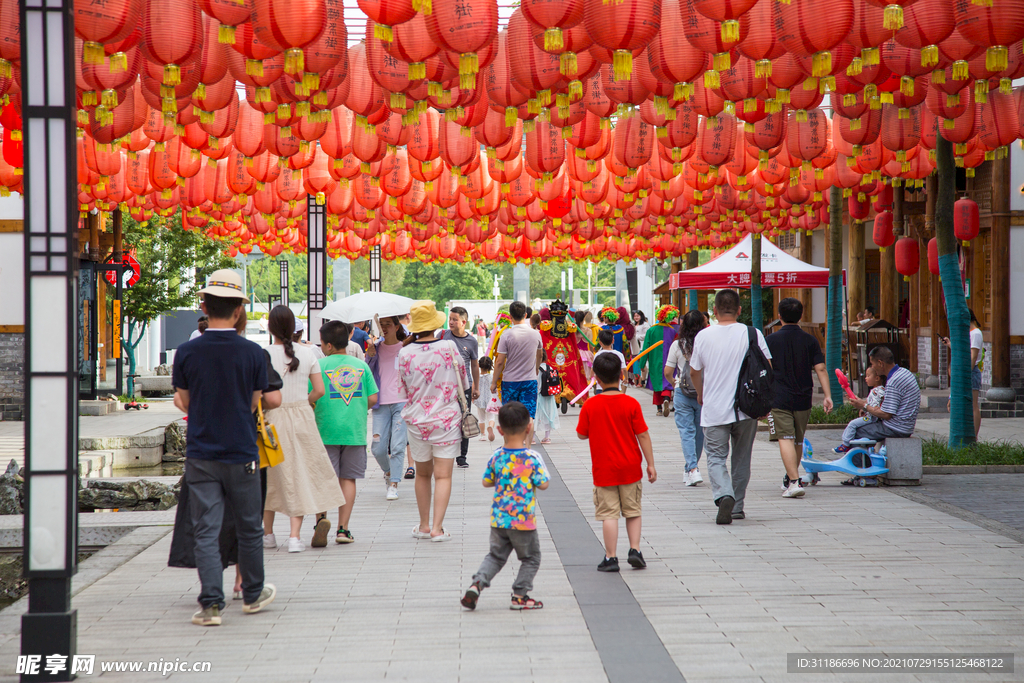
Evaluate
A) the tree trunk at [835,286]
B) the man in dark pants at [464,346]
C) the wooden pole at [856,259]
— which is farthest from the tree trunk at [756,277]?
the man in dark pants at [464,346]

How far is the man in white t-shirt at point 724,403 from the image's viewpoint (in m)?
7.77

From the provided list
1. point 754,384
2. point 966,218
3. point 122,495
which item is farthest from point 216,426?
point 966,218

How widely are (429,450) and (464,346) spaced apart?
385cm

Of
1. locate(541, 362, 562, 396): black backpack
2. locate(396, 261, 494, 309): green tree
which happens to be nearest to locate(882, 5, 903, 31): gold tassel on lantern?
locate(541, 362, 562, 396): black backpack

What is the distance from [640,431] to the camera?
20.1 ft

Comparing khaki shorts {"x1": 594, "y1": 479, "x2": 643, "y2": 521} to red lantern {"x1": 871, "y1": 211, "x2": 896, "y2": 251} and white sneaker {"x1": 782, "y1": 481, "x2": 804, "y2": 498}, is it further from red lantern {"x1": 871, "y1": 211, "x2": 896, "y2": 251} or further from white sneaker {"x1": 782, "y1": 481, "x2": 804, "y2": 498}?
red lantern {"x1": 871, "y1": 211, "x2": 896, "y2": 251}

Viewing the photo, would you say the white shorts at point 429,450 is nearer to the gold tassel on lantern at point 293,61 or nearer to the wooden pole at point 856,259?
the gold tassel on lantern at point 293,61

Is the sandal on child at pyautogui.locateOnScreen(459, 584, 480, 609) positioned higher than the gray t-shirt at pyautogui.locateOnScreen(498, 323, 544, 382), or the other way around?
the gray t-shirt at pyautogui.locateOnScreen(498, 323, 544, 382)

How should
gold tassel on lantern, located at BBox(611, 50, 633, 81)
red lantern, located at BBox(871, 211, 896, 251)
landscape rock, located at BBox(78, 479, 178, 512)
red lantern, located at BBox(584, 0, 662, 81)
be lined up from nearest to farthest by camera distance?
red lantern, located at BBox(584, 0, 662, 81) → gold tassel on lantern, located at BBox(611, 50, 633, 81) → landscape rock, located at BBox(78, 479, 178, 512) → red lantern, located at BBox(871, 211, 896, 251)

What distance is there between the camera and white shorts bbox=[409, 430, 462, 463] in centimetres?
724

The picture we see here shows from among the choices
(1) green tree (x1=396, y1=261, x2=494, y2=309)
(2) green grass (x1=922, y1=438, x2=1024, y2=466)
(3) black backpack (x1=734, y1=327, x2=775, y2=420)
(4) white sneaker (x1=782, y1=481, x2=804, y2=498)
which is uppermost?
(1) green tree (x1=396, y1=261, x2=494, y2=309)

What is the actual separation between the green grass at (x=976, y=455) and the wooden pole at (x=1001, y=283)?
607 centimetres

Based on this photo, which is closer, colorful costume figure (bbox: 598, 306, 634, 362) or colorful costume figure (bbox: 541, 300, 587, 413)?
colorful costume figure (bbox: 541, 300, 587, 413)

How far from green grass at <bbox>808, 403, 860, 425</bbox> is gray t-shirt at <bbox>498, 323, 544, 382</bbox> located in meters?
5.73
